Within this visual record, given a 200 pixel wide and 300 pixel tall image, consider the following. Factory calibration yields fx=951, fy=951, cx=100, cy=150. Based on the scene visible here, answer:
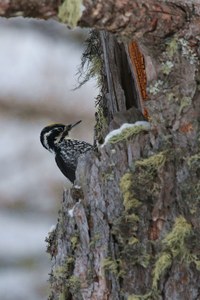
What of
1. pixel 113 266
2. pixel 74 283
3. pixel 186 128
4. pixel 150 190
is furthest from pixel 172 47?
pixel 74 283

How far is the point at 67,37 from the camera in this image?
5.53 m

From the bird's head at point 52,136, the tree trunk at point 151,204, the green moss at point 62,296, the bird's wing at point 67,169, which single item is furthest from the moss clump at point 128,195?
the bird's head at point 52,136

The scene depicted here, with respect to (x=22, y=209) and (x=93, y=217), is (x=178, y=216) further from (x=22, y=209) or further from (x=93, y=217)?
(x=22, y=209)

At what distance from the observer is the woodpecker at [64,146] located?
4156 millimetres

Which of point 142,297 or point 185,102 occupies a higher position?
point 185,102

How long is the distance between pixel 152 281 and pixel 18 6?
82 cm

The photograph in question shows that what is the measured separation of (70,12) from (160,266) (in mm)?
717

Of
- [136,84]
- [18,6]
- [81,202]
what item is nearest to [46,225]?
[136,84]

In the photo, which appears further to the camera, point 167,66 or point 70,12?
point 167,66

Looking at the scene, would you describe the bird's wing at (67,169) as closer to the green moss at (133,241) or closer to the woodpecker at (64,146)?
the woodpecker at (64,146)

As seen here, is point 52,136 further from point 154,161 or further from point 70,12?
point 70,12

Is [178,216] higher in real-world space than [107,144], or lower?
lower

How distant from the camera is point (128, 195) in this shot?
2572mm

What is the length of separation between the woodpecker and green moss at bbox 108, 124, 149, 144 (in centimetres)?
144
